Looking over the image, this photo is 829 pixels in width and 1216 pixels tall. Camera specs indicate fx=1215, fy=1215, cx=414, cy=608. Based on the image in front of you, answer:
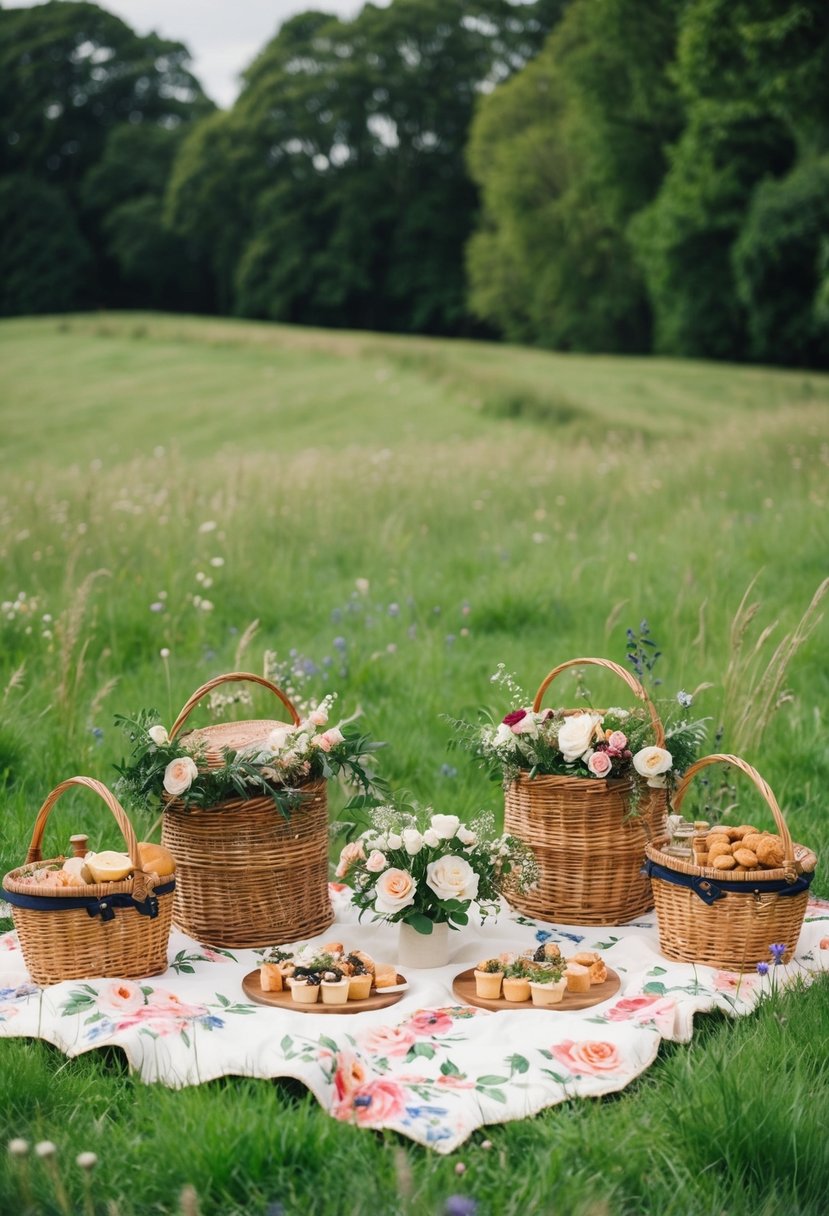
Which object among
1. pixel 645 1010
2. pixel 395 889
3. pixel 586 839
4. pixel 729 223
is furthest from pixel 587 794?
pixel 729 223

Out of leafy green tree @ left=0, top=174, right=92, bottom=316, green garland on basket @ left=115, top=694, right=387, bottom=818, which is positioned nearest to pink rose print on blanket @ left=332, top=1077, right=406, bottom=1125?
green garland on basket @ left=115, top=694, right=387, bottom=818

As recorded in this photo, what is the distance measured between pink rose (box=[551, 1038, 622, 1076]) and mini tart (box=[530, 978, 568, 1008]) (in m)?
0.30

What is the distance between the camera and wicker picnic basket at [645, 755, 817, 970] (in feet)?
12.2

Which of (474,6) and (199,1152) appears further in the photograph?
(474,6)

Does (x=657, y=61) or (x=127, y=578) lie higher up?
(x=657, y=61)

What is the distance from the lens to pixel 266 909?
4055 mm

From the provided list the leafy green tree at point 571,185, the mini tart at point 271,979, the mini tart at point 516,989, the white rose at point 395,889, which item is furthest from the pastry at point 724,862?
the leafy green tree at point 571,185

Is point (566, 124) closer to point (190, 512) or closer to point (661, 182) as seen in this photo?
point (661, 182)

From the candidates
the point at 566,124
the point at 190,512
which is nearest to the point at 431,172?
the point at 566,124

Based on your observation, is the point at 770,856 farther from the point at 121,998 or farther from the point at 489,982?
the point at 121,998

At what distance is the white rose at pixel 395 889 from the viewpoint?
3.77 meters

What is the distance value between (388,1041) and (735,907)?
119 centimetres

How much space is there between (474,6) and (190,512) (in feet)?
138

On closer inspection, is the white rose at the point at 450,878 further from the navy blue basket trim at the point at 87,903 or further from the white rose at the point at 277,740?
the navy blue basket trim at the point at 87,903
